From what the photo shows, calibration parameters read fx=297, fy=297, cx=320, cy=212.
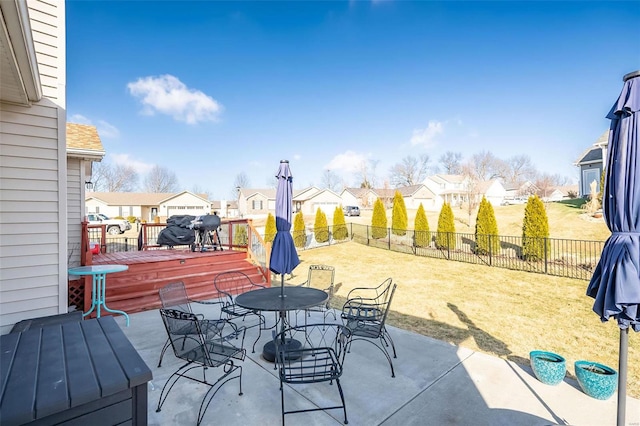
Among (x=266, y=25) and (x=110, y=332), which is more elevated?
(x=266, y=25)

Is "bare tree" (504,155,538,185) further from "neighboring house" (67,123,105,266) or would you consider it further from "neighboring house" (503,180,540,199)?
"neighboring house" (67,123,105,266)

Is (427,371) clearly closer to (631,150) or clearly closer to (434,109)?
(631,150)

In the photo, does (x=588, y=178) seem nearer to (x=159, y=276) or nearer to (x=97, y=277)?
(x=159, y=276)

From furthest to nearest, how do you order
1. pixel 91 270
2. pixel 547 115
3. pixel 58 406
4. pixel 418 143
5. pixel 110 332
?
pixel 418 143
pixel 547 115
pixel 91 270
pixel 110 332
pixel 58 406

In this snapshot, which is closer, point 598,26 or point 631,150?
point 631,150

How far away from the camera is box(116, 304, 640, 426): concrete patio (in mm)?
2596

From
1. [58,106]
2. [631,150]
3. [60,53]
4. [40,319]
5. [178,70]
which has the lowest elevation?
[40,319]

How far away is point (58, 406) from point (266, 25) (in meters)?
14.7

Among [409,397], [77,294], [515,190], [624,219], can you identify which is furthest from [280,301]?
[515,190]

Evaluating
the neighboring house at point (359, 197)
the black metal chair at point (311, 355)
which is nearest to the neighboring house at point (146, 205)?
the neighboring house at point (359, 197)

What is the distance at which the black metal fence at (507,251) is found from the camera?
8.97 m

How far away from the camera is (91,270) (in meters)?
4.79

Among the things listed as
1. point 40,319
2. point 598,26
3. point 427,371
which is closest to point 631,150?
point 427,371

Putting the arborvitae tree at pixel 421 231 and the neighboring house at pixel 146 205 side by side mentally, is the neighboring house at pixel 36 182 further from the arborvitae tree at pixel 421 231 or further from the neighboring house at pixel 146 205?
the neighboring house at pixel 146 205
